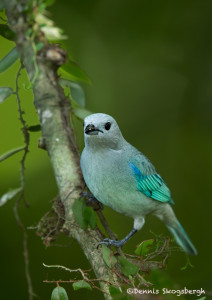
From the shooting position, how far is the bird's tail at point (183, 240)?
3482 millimetres

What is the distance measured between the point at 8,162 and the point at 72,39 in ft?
4.93

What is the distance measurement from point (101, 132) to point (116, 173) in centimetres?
29

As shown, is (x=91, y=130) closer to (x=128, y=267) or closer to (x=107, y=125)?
(x=107, y=125)

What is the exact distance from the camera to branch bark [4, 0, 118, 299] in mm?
2391

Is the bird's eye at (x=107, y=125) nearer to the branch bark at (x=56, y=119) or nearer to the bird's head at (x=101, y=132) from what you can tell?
the bird's head at (x=101, y=132)

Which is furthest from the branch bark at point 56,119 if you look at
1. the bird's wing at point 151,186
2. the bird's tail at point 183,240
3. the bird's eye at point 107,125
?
the bird's tail at point 183,240

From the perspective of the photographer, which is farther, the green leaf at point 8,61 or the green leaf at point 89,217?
the green leaf at point 8,61

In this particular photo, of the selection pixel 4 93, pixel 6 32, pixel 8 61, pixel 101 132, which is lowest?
pixel 101 132

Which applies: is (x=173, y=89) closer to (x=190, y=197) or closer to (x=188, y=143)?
(x=188, y=143)

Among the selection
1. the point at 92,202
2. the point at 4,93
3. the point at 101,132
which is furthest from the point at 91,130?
the point at 4,93

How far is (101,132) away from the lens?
285 centimetres

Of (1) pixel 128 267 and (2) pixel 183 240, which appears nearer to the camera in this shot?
(1) pixel 128 267

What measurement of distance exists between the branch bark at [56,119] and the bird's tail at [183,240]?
1195 mm

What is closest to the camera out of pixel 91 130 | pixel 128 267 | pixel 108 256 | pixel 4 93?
pixel 128 267
